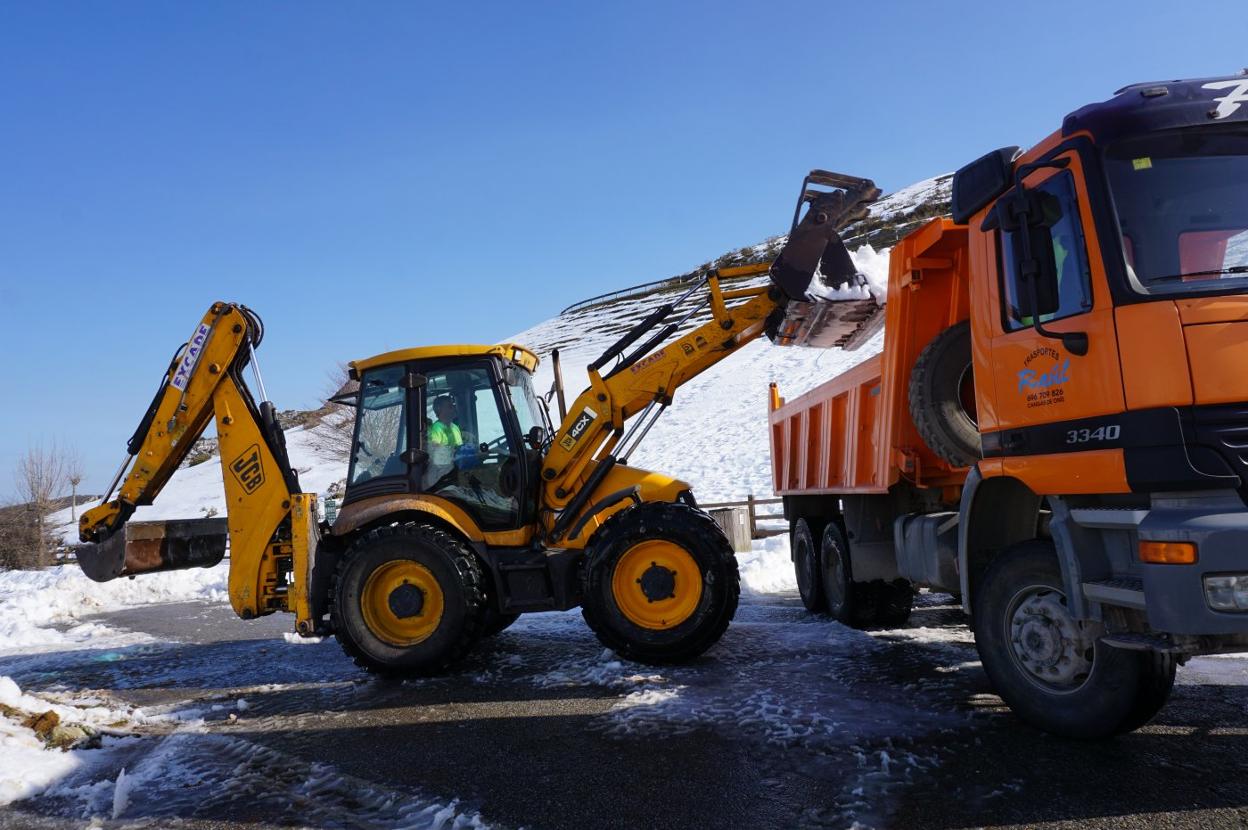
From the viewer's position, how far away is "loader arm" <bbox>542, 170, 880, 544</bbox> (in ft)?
20.8

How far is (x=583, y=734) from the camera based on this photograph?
177 inches

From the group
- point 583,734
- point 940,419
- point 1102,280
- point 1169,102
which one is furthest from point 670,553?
point 1169,102

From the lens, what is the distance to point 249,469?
263 inches

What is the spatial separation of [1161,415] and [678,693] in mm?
3210

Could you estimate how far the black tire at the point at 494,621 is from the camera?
20.9 ft

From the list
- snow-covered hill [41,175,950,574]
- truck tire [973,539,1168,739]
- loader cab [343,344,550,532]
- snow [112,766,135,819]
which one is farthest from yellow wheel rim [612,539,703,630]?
snow-covered hill [41,175,950,574]

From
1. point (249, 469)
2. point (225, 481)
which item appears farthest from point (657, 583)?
point (225, 481)

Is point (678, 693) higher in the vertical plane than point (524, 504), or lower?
lower

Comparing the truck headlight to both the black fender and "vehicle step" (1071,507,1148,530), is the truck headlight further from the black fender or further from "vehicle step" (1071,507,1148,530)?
the black fender

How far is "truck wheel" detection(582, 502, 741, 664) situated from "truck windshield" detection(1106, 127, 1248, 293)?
3370mm

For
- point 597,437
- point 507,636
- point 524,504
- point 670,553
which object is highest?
point 597,437

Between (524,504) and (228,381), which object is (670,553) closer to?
(524,504)

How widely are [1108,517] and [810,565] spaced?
4963mm

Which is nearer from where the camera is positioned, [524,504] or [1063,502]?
[1063,502]
